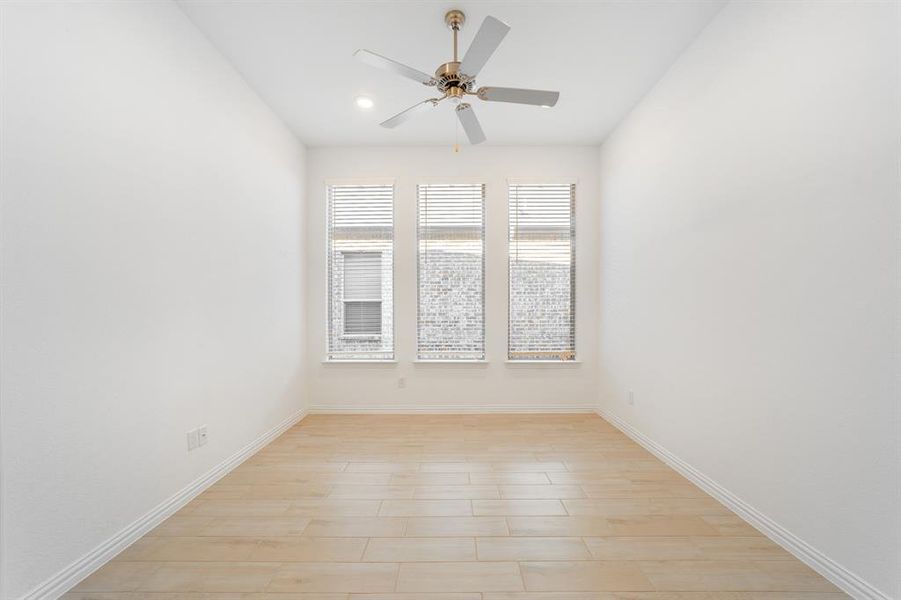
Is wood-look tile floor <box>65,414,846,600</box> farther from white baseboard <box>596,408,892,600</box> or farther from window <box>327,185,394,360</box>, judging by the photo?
window <box>327,185,394,360</box>

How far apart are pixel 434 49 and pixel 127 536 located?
130 inches

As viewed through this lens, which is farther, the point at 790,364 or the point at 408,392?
the point at 408,392

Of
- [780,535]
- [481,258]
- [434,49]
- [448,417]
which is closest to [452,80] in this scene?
[434,49]

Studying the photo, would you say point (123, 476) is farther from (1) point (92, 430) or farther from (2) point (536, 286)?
(2) point (536, 286)

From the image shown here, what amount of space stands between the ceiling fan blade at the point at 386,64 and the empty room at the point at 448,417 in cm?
3

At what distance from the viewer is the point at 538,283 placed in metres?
4.27

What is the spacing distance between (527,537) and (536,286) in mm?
2742

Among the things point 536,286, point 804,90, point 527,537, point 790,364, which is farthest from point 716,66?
point 527,537

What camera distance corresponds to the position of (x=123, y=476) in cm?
189

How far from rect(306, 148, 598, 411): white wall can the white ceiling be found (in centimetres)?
60

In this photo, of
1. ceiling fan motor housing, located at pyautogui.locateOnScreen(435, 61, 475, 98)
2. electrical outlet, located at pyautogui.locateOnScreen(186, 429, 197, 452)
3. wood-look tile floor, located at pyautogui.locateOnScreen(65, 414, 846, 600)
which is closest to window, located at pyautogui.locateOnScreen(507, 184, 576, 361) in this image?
wood-look tile floor, located at pyautogui.locateOnScreen(65, 414, 846, 600)

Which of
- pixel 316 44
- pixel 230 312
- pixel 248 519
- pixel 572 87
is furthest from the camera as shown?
pixel 572 87

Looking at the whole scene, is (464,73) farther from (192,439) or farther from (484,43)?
(192,439)

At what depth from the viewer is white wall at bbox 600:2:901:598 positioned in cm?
149
